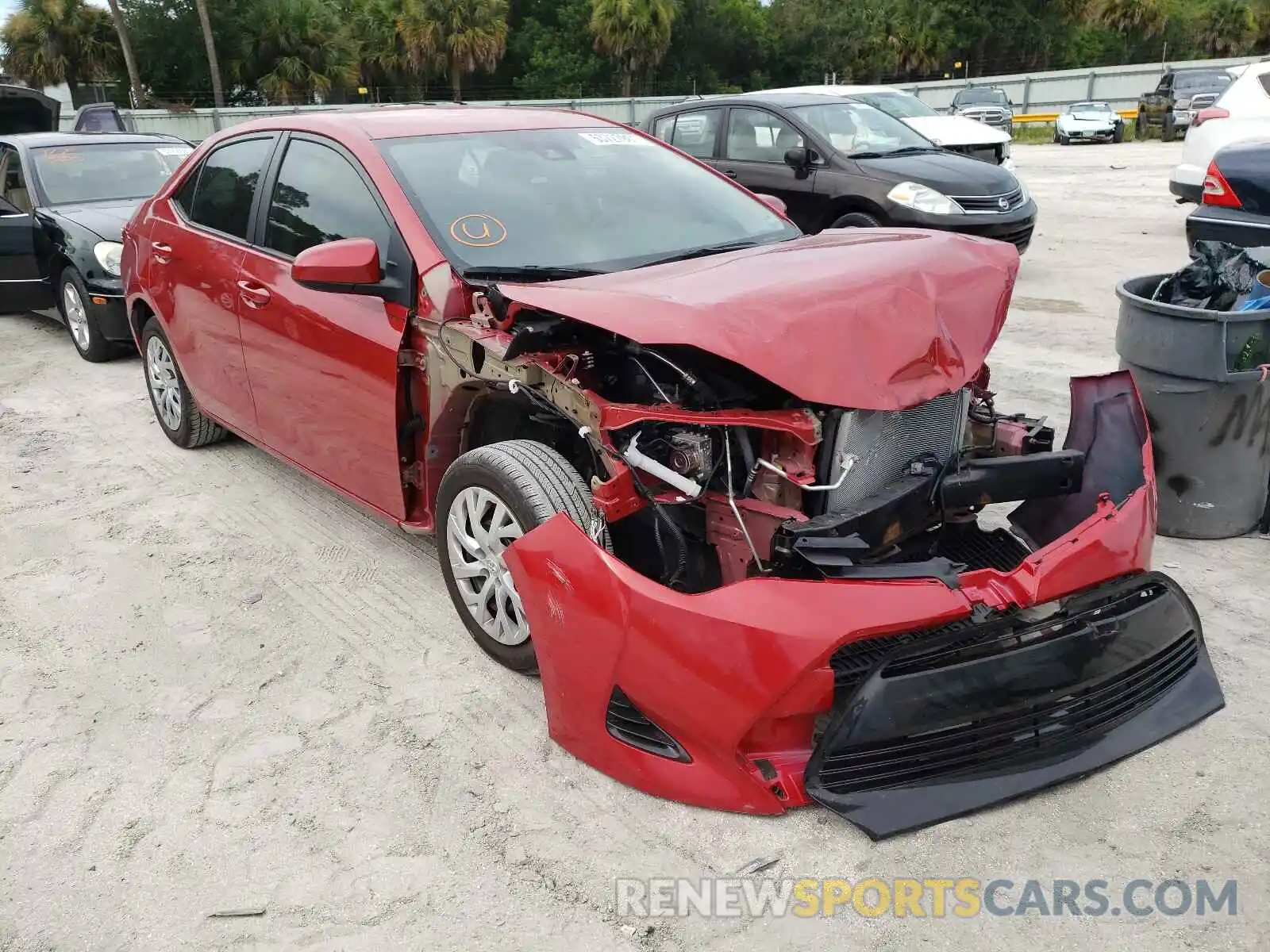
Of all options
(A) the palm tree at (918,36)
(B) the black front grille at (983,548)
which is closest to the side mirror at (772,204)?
(B) the black front grille at (983,548)

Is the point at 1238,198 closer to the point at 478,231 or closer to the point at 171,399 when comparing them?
the point at 478,231

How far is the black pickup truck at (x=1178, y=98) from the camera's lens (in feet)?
80.0

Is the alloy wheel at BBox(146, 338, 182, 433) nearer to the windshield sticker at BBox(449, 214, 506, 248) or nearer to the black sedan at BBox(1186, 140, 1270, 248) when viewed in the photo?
the windshield sticker at BBox(449, 214, 506, 248)

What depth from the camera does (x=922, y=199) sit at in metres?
8.05

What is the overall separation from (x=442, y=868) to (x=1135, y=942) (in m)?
1.59

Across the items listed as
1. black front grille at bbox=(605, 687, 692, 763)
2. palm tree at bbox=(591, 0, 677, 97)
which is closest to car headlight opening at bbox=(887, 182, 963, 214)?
black front grille at bbox=(605, 687, 692, 763)

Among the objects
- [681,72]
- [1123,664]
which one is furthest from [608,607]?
[681,72]

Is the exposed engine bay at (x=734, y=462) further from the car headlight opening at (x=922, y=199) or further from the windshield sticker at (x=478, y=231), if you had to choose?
the car headlight opening at (x=922, y=199)

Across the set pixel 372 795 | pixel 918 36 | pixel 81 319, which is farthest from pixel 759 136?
pixel 918 36

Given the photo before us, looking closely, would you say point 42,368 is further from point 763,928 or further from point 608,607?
point 763,928

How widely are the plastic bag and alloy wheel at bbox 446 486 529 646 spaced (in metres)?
2.86

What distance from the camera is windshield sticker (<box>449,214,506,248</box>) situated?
11.2 feet

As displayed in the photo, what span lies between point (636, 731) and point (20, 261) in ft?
23.9

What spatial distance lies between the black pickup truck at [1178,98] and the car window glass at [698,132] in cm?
1934
